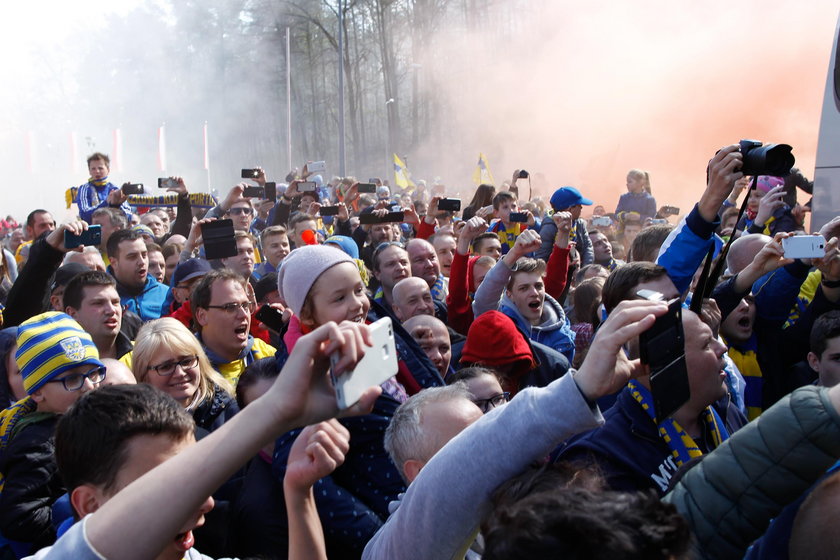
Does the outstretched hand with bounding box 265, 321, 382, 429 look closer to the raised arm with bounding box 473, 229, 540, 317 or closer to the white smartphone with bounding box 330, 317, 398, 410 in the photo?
the white smartphone with bounding box 330, 317, 398, 410

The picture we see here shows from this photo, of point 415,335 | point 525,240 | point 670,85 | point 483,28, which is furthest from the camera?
point 483,28

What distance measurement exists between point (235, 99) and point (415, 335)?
38033 millimetres

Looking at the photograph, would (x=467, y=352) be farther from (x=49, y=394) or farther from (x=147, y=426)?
(x=147, y=426)

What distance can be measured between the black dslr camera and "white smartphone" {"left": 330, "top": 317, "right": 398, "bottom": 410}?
1.69 metres

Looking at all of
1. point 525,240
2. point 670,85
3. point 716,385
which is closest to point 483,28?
point 670,85

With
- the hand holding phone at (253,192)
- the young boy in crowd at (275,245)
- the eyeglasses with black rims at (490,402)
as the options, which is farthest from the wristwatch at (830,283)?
the hand holding phone at (253,192)

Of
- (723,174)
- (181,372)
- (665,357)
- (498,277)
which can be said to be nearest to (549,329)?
(498,277)

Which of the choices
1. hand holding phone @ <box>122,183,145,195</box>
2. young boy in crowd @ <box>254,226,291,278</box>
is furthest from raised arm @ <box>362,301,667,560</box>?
hand holding phone @ <box>122,183,145,195</box>

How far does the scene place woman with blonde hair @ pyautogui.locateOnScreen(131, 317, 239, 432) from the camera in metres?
3.32

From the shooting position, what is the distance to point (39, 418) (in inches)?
113

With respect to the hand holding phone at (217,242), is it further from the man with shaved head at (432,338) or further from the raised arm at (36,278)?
the man with shaved head at (432,338)

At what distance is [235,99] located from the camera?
39625 millimetres

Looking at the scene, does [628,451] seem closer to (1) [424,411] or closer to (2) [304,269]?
(1) [424,411]

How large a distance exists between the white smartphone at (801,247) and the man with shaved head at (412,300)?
1908 mm
